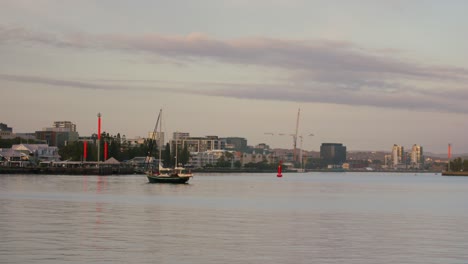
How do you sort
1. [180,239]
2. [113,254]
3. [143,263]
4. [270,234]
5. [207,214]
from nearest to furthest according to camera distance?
[143,263]
[113,254]
[180,239]
[270,234]
[207,214]

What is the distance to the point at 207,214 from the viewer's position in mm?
64500

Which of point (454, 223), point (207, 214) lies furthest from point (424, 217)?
point (207, 214)

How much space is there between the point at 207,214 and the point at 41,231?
68.5 feet

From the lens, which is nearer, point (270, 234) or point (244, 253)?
point (244, 253)

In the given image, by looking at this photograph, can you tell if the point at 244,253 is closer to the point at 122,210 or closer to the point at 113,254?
the point at 113,254

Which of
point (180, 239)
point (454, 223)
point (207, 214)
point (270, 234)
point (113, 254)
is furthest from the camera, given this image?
point (207, 214)

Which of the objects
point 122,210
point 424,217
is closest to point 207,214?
point 122,210

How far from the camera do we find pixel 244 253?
123 feet

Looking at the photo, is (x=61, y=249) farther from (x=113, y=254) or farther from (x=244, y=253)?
(x=244, y=253)

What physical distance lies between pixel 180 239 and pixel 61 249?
7.57 m

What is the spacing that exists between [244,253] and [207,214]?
27202mm

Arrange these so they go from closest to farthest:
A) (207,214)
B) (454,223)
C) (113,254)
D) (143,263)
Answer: (143,263) < (113,254) < (454,223) < (207,214)

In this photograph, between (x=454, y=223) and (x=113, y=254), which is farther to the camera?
(x=454, y=223)

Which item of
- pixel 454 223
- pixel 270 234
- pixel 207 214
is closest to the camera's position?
pixel 270 234
